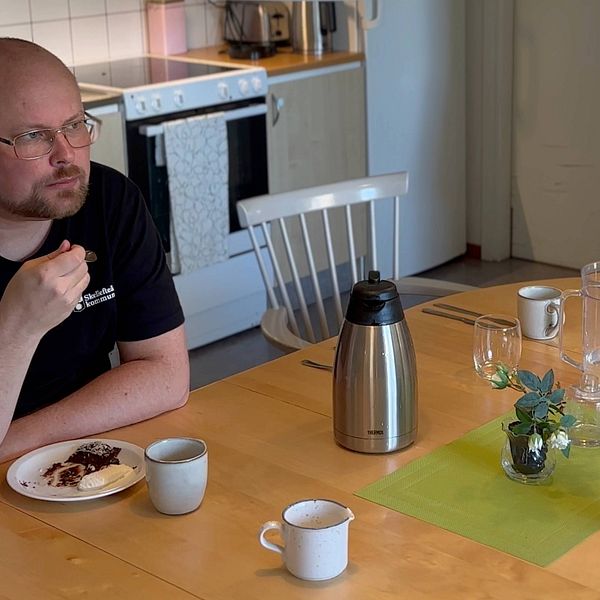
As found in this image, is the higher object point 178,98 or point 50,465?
point 178,98

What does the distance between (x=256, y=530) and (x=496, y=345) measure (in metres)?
0.67

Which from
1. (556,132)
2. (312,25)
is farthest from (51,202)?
(556,132)

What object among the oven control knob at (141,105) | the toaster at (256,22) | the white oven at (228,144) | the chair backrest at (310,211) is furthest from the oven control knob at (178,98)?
the chair backrest at (310,211)

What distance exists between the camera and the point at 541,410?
5.07 ft

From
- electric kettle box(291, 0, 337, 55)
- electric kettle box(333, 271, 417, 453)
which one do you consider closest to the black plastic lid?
electric kettle box(333, 271, 417, 453)

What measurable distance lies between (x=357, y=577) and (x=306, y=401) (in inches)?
21.7

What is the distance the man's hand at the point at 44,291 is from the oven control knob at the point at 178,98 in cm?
219

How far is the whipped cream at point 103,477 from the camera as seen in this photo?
1581 mm

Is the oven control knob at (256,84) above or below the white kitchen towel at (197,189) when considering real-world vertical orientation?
above

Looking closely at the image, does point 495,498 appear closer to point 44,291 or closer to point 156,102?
point 44,291

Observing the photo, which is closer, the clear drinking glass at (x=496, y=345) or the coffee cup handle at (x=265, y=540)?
the coffee cup handle at (x=265, y=540)

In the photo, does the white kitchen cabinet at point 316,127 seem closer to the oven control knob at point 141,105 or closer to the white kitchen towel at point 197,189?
the white kitchen towel at point 197,189

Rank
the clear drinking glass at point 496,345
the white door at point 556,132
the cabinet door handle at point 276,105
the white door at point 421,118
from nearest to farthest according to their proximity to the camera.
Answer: the clear drinking glass at point 496,345
the cabinet door handle at point 276,105
the white door at point 421,118
the white door at point 556,132

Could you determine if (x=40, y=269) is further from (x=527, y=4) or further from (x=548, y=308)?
(x=527, y=4)
